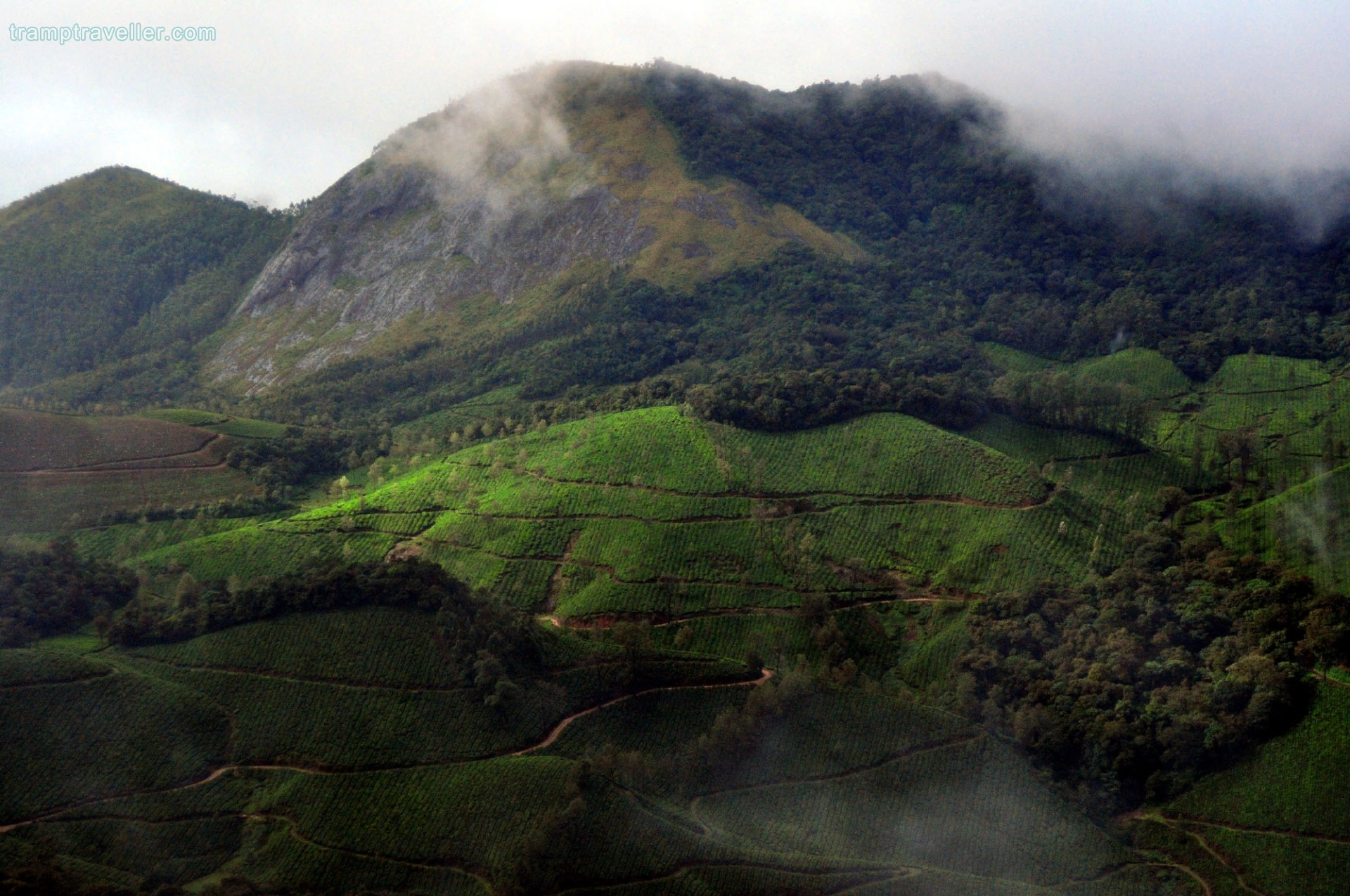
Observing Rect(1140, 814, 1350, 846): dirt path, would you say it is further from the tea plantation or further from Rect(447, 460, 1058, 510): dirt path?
Rect(447, 460, 1058, 510): dirt path

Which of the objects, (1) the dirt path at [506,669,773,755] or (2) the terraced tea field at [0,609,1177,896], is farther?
(1) the dirt path at [506,669,773,755]

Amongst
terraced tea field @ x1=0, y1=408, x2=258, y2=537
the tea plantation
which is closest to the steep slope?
terraced tea field @ x1=0, y1=408, x2=258, y2=537

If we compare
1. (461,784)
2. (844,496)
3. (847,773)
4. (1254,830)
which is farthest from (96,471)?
(1254,830)

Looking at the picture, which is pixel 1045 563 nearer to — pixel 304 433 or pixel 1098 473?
pixel 1098 473

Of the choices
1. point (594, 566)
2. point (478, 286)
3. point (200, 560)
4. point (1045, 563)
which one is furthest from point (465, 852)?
point (478, 286)

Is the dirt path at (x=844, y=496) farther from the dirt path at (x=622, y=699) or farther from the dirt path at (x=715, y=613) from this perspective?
the dirt path at (x=622, y=699)

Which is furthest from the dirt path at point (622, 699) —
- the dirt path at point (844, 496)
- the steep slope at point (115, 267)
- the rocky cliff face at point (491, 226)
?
the steep slope at point (115, 267)
